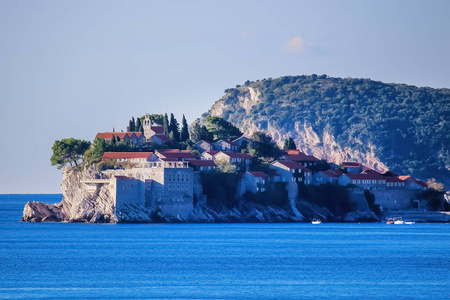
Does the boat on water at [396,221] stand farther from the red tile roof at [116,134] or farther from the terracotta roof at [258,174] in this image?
the red tile roof at [116,134]

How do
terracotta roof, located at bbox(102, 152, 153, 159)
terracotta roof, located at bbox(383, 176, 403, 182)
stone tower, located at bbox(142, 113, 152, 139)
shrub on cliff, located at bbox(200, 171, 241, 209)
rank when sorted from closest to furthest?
shrub on cliff, located at bbox(200, 171, 241, 209) < terracotta roof, located at bbox(102, 152, 153, 159) < terracotta roof, located at bbox(383, 176, 403, 182) < stone tower, located at bbox(142, 113, 152, 139)

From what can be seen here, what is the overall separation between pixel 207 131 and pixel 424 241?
45.7 meters

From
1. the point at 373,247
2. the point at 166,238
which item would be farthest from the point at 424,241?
the point at 166,238

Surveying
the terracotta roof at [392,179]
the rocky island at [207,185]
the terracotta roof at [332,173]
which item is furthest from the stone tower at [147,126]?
the terracotta roof at [392,179]

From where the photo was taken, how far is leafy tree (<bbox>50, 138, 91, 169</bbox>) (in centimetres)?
11419

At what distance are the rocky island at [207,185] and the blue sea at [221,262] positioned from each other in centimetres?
328

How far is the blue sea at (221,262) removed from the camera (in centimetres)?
5072

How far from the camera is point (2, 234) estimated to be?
305ft

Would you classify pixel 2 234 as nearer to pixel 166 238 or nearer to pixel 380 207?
pixel 166 238

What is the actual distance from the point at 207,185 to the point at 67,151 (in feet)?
63.1

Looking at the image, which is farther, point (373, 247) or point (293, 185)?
point (293, 185)

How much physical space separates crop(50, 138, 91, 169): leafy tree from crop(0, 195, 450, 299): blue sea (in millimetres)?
14494

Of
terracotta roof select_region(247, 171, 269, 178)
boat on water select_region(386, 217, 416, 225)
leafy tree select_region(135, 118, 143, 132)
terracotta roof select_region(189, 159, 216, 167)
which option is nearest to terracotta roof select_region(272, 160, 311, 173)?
terracotta roof select_region(247, 171, 269, 178)

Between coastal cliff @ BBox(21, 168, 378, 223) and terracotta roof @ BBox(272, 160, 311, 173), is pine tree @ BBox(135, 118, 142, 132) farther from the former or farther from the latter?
terracotta roof @ BBox(272, 160, 311, 173)
